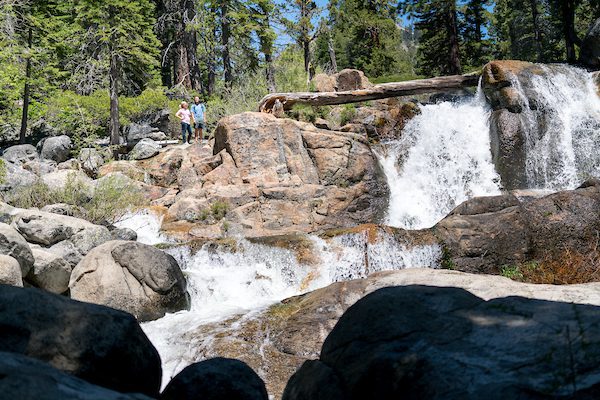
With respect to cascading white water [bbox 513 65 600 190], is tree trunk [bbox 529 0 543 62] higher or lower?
higher

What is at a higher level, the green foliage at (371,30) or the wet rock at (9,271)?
the green foliage at (371,30)

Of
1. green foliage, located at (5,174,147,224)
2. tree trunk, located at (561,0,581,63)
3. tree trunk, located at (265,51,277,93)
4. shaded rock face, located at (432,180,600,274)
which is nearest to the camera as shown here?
shaded rock face, located at (432,180,600,274)

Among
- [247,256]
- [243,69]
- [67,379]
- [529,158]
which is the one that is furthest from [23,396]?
[243,69]

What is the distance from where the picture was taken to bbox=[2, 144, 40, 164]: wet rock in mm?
21734

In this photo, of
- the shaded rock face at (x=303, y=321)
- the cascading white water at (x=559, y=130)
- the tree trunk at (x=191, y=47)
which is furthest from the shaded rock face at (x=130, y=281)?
the tree trunk at (x=191, y=47)

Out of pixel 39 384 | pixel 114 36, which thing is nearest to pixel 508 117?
pixel 114 36

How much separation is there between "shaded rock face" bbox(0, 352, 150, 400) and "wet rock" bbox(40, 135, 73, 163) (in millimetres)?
21391

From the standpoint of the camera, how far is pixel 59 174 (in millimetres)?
14781

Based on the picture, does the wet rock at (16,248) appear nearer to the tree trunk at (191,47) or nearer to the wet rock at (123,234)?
the wet rock at (123,234)

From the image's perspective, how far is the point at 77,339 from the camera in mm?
3418

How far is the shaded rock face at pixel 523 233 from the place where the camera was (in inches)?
412

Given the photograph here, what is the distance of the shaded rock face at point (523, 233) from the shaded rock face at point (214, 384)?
7473 mm

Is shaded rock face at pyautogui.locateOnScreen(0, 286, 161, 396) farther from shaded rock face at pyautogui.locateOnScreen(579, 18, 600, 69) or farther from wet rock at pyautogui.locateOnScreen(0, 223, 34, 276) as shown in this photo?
shaded rock face at pyautogui.locateOnScreen(579, 18, 600, 69)

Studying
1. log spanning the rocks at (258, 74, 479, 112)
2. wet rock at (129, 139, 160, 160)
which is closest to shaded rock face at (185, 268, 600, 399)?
wet rock at (129, 139, 160, 160)
